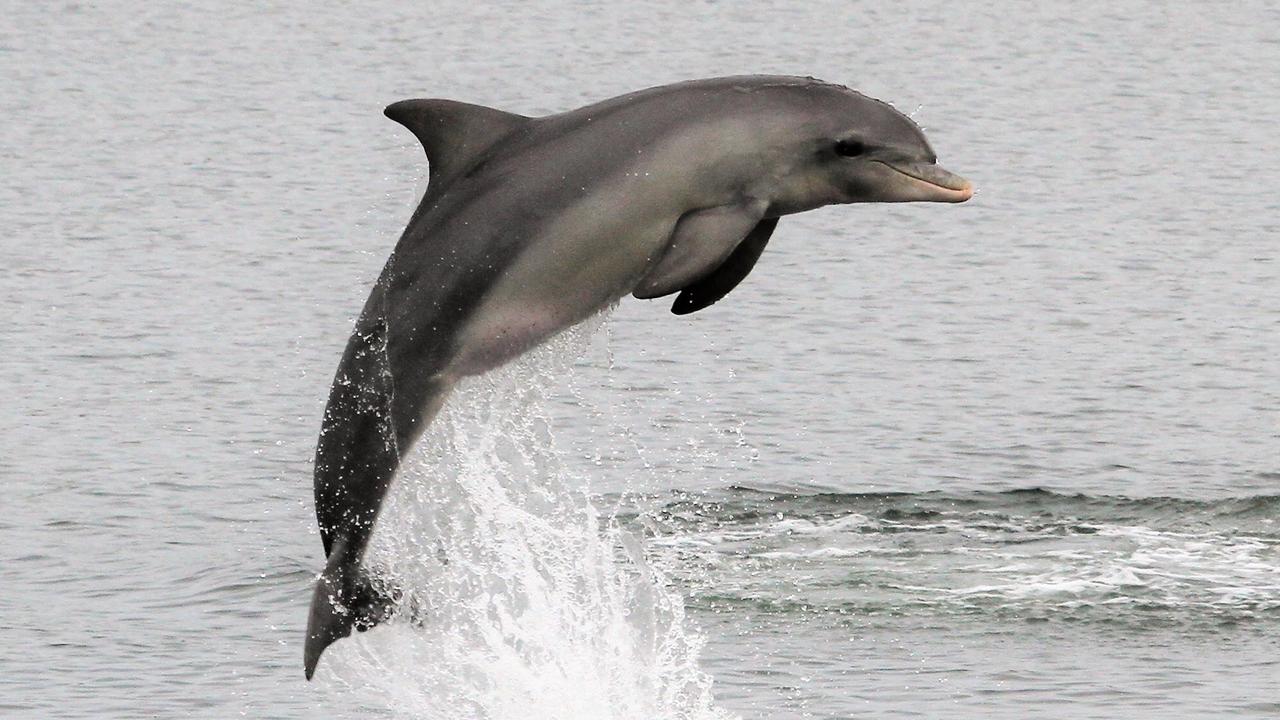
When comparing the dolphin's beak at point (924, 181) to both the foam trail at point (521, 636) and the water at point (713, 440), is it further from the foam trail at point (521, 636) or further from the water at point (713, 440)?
the foam trail at point (521, 636)

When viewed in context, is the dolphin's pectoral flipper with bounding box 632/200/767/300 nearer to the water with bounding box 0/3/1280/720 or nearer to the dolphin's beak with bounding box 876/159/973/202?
the dolphin's beak with bounding box 876/159/973/202

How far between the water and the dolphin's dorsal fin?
118 cm

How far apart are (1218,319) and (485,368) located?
2045cm

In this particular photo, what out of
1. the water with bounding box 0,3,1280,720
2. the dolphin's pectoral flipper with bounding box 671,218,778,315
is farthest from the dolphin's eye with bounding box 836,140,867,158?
the water with bounding box 0,3,1280,720

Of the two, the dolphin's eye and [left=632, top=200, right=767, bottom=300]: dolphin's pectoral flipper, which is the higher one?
the dolphin's eye

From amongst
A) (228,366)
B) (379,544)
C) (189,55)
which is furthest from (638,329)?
(189,55)

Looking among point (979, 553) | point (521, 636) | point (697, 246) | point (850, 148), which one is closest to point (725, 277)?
point (697, 246)

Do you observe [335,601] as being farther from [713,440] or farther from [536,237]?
[713,440]

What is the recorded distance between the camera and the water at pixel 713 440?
16.4 metres

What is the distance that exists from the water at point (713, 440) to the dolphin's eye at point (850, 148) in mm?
1700

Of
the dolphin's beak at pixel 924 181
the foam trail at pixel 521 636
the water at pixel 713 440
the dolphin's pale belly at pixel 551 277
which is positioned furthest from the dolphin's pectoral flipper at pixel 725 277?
the foam trail at pixel 521 636

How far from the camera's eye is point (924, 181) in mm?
11383

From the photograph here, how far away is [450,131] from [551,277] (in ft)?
2.66

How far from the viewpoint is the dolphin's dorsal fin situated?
1127 cm
